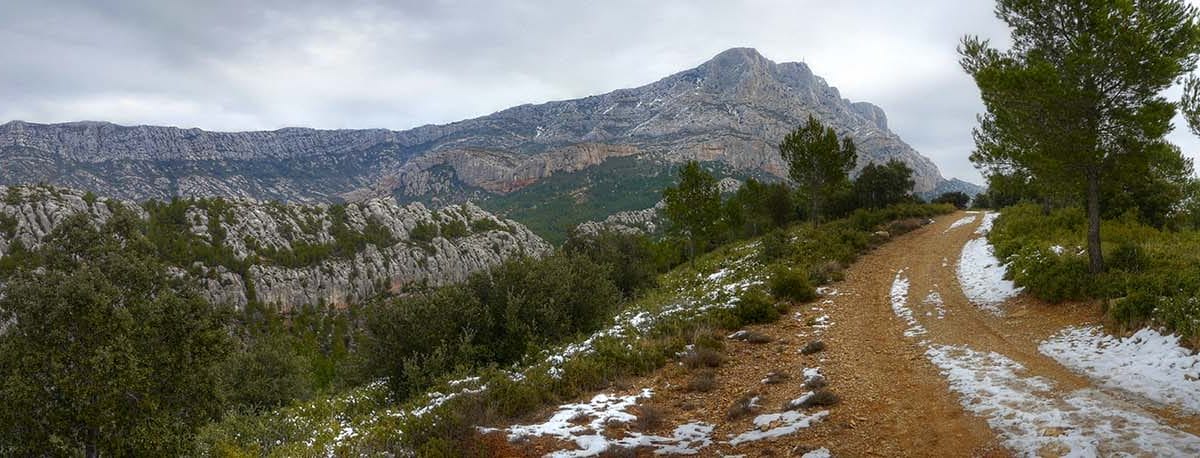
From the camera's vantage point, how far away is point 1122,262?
1444 cm

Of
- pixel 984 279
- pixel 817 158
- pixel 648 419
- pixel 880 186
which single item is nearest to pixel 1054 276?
pixel 984 279

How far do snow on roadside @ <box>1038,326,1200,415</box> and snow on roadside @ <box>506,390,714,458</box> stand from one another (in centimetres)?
648

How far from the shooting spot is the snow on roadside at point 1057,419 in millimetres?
6109

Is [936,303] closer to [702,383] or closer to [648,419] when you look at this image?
[702,383]

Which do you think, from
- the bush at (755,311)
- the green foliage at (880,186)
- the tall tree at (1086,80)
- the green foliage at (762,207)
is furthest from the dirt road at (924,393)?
the green foliage at (762,207)

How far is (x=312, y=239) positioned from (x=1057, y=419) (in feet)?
452

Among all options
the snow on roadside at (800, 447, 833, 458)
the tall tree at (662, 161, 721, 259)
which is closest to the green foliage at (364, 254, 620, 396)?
the snow on roadside at (800, 447, 833, 458)

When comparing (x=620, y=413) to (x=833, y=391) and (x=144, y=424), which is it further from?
(x=144, y=424)

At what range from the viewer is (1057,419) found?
704cm

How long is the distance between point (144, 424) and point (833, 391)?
41.7 feet

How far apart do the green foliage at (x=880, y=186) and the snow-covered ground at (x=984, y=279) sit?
28.8 m

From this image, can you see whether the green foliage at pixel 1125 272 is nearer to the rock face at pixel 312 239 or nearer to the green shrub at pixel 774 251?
the green shrub at pixel 774 251

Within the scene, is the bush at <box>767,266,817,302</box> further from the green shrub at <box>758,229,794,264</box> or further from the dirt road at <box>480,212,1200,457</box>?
the green shrub at <box>758,229,794,264</box>

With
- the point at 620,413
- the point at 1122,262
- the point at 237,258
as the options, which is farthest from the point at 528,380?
the point at 237,258
